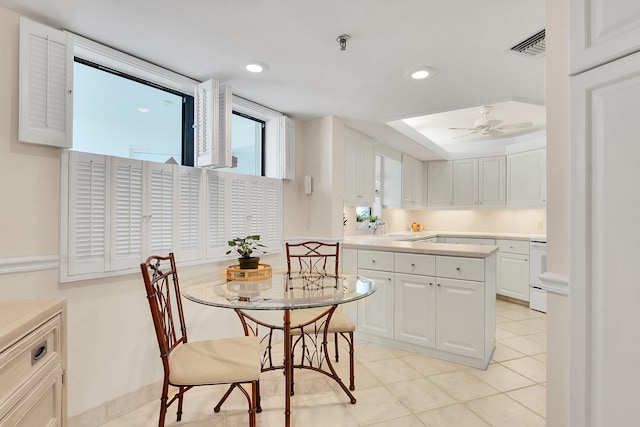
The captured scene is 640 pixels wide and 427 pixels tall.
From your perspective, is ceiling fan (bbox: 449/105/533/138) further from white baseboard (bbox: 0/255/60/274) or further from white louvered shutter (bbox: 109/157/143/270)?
white baseboard (bbox: 0/255/60/274)

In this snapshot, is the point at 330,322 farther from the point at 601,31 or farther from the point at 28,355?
the point at 601,31

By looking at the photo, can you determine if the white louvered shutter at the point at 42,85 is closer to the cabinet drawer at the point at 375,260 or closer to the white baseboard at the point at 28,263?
the white baseboard at the point at 28,263

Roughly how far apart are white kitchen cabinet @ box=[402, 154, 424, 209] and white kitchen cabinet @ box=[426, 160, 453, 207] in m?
0.15

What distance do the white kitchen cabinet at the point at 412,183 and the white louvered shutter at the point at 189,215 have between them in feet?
11.6

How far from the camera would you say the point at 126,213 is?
6.97 ft

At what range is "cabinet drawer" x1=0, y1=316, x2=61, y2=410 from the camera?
3.29 feet

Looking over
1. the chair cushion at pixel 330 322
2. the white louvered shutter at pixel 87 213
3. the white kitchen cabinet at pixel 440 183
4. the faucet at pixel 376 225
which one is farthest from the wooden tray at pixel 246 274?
the white kitchen cabinet at pixel 440 183

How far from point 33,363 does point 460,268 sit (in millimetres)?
2739

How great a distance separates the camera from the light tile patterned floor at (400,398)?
6.64 ft

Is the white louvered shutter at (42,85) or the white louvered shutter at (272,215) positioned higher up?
the white louvered shutter at (42,85)

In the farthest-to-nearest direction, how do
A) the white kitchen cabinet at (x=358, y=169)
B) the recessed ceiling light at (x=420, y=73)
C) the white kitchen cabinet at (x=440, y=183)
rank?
the white kitchen cabinet at (x=440, y=183) < the white kitchen cabinet at (x=358, y=169) < the recessed ceiling light at (x=420, y=73)

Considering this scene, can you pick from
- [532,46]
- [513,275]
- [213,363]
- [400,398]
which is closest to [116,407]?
[213,363]

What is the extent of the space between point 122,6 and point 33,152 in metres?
0.91

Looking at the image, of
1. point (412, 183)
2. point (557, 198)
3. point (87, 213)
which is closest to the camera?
point (557, 198)
